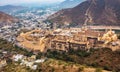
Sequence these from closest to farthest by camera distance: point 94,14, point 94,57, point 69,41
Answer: point 94,57 < point 69,41 < point 94,14

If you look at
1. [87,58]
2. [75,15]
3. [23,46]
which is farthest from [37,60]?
[75,15]

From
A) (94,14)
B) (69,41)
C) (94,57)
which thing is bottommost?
(94,57)

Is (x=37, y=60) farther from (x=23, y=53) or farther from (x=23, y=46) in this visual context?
Result: (x=23, y=46)

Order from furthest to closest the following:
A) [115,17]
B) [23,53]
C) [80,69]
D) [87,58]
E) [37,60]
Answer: [115,17], [23,53], [37,60], [87,58], [80,69]

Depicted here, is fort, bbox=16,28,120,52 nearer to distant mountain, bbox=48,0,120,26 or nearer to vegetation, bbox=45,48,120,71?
vegetation, bbox=45,48,120,71

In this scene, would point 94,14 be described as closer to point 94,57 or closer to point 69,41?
point 69,41

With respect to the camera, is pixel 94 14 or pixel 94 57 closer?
pixel 94 57

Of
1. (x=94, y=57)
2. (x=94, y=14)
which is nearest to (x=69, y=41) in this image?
(x=94, y=57)

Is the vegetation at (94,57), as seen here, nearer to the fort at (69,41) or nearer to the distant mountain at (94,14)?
the fort at (69,41)
